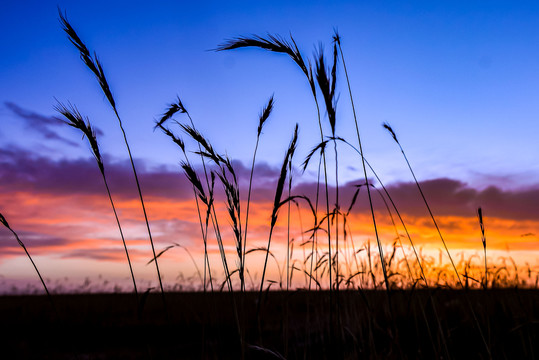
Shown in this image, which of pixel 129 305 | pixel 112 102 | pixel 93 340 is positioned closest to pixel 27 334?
pixel 93 340

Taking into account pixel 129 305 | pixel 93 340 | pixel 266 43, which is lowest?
pixel 93 340

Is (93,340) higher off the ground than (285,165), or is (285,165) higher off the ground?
(285,165)

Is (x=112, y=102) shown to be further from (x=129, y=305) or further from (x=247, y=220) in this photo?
(x=129, y=305)

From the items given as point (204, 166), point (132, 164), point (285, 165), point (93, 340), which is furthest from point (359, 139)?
point (93, 340)

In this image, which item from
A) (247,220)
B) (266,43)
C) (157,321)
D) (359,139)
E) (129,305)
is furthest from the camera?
(129,305)

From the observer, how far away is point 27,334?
6.01 meters

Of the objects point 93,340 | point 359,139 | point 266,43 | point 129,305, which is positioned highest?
point 266,43

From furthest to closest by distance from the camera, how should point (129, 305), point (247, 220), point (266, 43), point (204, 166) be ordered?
point (129, 305) < point (204, 166) < point (247, 220) < point (266, 43)

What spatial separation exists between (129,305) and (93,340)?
352cm

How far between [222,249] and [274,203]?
64 cm

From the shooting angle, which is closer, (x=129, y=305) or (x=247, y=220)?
(x=247, y=220)

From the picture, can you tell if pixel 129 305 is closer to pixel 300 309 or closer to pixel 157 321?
pixel 157 321

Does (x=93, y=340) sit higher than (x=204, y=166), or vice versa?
(x=204, y=166)

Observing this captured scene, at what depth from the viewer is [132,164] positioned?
200 cm
